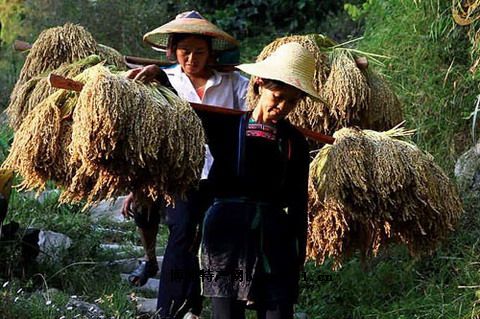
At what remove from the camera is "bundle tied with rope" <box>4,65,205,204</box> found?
3188 millimetres

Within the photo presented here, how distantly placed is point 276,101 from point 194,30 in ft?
2.93

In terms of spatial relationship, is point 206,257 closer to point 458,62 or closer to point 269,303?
point 269,303

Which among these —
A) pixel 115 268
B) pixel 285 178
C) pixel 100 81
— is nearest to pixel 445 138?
pixel 115 268

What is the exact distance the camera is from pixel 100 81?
127 inches

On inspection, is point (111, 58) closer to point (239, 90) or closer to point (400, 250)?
point (239, 90)

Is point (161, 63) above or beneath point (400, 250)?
above

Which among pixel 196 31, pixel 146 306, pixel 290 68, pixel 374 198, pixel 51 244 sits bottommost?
pixel 146 306

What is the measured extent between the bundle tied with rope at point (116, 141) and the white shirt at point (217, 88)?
2.25 feet

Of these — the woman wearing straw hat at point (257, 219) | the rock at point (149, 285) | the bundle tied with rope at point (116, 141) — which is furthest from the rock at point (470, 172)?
the bundle tied with rope at point (116, 141)

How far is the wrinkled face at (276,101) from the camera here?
11.3ft

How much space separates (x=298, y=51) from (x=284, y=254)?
767mm

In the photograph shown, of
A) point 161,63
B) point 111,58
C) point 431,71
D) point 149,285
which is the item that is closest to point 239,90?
point 161,63

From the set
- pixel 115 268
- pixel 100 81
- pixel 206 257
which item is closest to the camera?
pixel 100 81

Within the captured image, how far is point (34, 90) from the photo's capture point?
4465 millimetres
